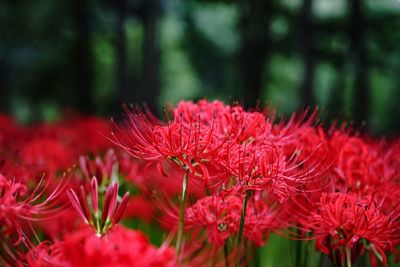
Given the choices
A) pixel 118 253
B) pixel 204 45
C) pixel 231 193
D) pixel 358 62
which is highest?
pixel 204 45

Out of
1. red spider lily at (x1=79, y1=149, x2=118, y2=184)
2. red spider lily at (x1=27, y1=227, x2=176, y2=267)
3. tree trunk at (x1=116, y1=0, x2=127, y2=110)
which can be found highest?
tree trunk at (x1=116, y1=0, x2=127, y2=110)

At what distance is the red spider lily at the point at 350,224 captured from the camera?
60.4 inches

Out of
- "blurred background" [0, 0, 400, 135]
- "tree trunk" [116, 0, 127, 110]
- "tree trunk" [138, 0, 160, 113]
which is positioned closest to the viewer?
"tree trunk" [138, 0, 160, 113]

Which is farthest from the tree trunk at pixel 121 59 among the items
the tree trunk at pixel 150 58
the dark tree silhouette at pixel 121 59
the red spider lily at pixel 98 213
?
the red spider lily at pixel 98 213

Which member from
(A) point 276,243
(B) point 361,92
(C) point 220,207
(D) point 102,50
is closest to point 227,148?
(C) point 220,207

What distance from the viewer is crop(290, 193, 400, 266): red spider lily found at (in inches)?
60.4

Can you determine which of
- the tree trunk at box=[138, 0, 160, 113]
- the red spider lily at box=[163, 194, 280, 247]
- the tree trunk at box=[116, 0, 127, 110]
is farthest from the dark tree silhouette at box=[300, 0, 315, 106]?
the red spider lily at box=[163, 194, 280, 247]

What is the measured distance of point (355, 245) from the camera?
1.66 meters

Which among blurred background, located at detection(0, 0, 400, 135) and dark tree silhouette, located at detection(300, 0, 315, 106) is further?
blurred background, located at detection(0, 0, 400, 135)

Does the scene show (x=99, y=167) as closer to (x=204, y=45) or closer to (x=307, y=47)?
(x=307, y=47)

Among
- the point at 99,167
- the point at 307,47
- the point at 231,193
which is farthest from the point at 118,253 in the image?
the point at 307,47

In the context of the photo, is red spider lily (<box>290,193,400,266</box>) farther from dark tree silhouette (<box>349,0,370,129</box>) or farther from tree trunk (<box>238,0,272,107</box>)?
tree trunk (<box>238,0,272,107</box>)

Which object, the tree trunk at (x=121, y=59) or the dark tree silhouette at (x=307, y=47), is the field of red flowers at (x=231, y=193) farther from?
the tree trunk at (x=121, y=59)

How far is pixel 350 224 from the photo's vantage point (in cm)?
157
